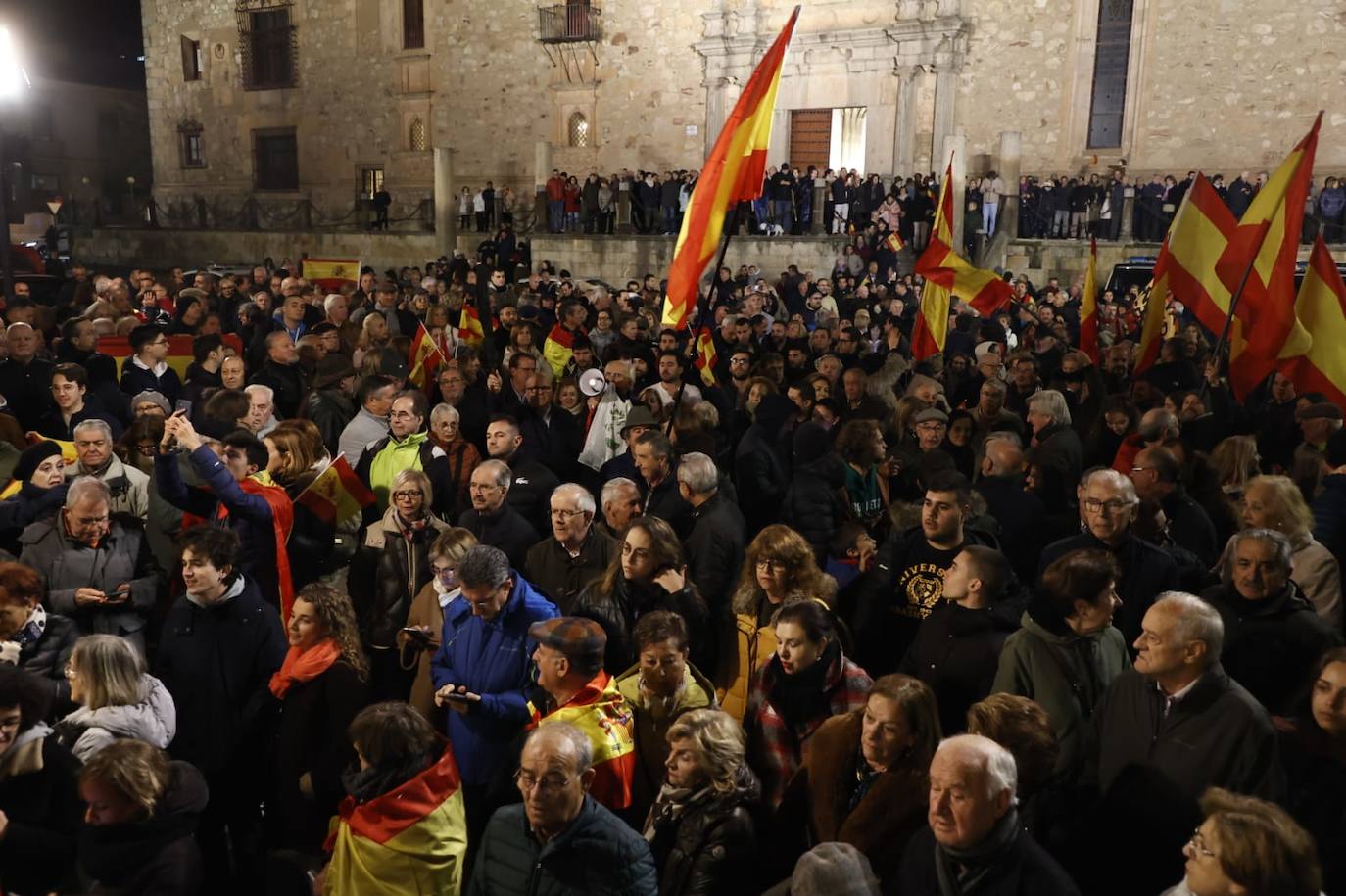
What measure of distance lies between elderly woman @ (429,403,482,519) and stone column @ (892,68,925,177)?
64.1 feet

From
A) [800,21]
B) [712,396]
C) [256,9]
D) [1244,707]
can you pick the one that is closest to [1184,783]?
[1244,707]

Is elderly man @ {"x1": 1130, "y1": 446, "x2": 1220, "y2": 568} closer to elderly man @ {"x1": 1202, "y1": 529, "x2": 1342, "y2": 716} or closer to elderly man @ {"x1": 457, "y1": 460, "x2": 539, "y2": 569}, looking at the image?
elderly man @ {"x1": 1202, "y1": 529, "x2": 1342, "y2": 716}

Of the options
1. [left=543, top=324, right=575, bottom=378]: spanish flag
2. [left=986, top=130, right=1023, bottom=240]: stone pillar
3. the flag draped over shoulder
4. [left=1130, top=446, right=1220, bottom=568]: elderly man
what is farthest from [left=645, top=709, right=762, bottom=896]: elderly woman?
[left=986, top=130, right=1023, bottom=240]: stone pillar

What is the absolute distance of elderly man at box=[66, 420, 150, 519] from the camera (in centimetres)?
541

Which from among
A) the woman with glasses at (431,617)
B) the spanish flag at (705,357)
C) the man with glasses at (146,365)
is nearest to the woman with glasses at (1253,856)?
the woman with glasses at (431,617)

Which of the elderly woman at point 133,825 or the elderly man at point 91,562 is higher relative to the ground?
the elderly man at point 91,562

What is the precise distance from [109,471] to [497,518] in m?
1.94

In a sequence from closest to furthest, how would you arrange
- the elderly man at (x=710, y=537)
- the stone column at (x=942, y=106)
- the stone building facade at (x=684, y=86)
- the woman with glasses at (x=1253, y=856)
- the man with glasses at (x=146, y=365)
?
the woman with glasses at (x=1253, y=856)
the elderly man at (x=710, y=537)
the man with glasses at (x=146, y=365)
the stone building facade at (x=684, y=86)
the stone column at (x=942, y=106)

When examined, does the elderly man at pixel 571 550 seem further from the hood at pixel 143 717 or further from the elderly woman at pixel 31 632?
the elderly woman at pixel 31 632

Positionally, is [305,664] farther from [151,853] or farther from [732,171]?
[732,171]

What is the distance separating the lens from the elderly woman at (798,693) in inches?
147

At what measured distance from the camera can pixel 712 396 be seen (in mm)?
8406

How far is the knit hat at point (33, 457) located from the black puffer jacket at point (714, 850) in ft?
13.1

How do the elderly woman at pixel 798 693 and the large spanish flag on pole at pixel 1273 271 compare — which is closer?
the elderly woman at pixel 798 693
